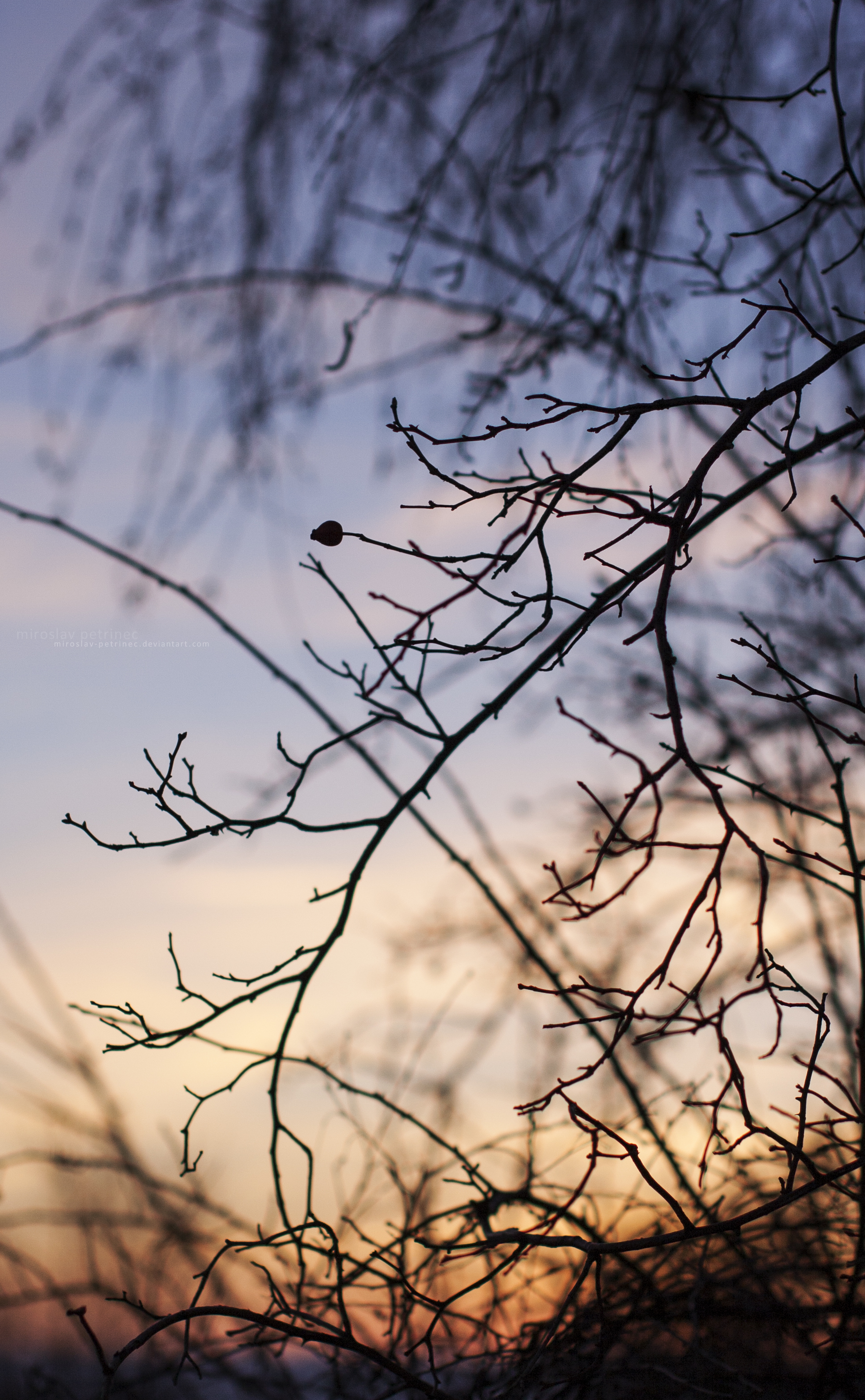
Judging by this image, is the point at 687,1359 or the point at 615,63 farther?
the point at 615,63

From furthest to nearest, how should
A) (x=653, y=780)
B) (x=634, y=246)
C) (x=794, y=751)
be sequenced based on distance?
1. (x=794, y=751)
2. (x=634, y=246)
3. (x=653, y=780)

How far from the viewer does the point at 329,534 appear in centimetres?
136

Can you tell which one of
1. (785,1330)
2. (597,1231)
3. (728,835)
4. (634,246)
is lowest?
(785,1330)

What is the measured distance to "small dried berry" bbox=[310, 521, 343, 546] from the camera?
1.36m

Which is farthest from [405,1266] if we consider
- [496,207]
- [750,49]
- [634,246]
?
[750,49]

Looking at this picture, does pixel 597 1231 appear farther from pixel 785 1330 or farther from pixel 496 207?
pixel 496 207

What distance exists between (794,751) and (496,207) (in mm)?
1952

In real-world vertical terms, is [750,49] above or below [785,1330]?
above

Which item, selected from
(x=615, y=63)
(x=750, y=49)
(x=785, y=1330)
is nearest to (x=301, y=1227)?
(x=785, y=1330)

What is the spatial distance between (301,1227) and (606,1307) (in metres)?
0.57

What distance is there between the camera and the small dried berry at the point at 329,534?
4.45 ft

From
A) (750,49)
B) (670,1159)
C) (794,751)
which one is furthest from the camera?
(794,751)

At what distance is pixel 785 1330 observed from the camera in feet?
6.19

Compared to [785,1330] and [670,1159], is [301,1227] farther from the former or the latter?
[785,1330]
